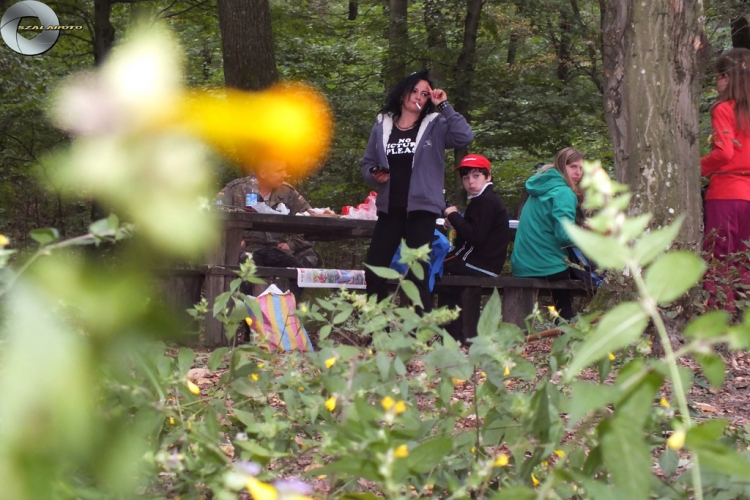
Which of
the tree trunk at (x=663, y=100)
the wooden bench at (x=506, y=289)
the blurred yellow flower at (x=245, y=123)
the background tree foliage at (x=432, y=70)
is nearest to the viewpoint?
the blurred yellow flower at (x=245, y=123)

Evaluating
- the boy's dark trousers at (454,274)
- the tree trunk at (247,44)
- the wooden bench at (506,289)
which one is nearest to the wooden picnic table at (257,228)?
the wooden bench at (506,289)

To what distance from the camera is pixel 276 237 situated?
7.26 metres

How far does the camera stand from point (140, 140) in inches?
21.4

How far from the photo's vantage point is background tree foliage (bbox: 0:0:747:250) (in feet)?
37.9

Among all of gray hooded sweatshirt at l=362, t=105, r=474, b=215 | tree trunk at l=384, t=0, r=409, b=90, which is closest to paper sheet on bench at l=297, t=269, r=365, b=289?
gray hooded sweatshirt at l=362, t=105, r=474, b=215

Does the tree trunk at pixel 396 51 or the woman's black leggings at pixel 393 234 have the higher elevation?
the tree trunk at pixel 396 51

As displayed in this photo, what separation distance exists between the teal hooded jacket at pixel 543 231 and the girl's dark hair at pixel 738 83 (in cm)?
132

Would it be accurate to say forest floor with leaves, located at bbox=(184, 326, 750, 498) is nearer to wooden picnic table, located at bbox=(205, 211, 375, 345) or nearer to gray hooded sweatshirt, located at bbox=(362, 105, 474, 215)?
gray hooded sweatshirt, located at bbox=(362, 105, 474, 215)

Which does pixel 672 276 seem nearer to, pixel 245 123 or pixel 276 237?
pixel 245 123

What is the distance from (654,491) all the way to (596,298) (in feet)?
12.9

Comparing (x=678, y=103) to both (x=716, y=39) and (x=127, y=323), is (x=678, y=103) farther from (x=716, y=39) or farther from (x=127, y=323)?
(x=716, y=39)

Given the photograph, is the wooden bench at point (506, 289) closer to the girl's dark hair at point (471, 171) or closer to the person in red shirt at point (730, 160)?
the girl's dark hair at point (471, 171)

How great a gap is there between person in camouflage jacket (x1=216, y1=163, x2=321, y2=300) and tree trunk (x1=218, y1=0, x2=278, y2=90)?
1424 millimetres

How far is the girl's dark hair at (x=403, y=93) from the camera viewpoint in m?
6.08
